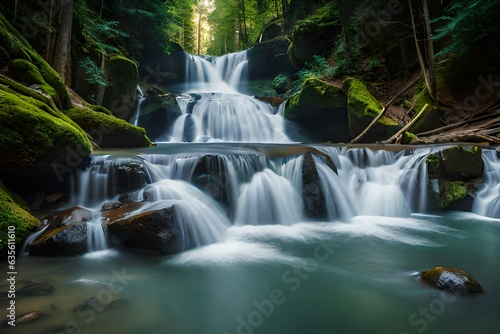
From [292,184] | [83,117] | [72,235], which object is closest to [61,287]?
[72,235]

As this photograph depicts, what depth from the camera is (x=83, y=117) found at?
8.02m

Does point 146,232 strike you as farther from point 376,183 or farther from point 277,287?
point 376,183

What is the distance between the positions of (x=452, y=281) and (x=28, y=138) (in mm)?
5950

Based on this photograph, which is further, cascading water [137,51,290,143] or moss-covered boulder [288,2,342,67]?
moss-covered boulder [288,2,342,67]

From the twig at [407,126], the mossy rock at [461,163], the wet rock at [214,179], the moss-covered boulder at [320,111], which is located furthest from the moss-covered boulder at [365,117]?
the wet rock at [214,179]

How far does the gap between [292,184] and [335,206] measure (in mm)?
1038

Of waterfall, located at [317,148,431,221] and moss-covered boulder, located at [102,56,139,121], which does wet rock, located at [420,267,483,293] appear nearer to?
waterfall, located at [317,148,431,221]

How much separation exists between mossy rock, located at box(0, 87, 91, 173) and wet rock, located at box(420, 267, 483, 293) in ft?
18.7

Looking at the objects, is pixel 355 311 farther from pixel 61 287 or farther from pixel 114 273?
pixel 61 287

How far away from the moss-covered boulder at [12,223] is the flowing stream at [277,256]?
0.83 feet

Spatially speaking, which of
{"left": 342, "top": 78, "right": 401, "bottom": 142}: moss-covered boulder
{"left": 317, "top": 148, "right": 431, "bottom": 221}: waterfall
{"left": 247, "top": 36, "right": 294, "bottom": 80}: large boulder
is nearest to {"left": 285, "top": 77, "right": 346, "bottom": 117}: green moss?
{"left": 342, "top": 78, "right": 401, "bottom": 142}: moss-covered boulder

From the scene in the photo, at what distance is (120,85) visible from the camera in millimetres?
12414

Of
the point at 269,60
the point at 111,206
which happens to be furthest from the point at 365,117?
the point at 269,60

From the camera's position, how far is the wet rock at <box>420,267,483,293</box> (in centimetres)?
308
